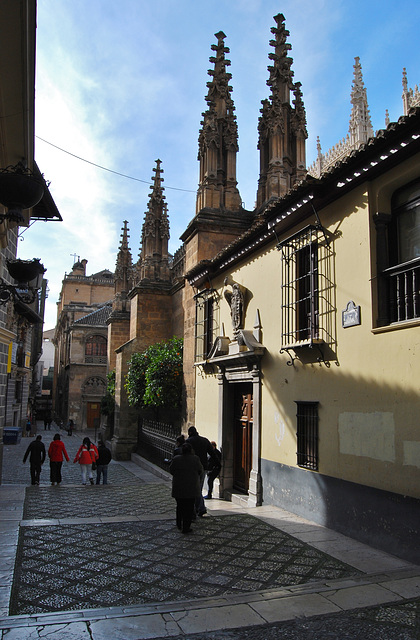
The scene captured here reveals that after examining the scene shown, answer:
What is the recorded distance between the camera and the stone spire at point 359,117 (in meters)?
35.7

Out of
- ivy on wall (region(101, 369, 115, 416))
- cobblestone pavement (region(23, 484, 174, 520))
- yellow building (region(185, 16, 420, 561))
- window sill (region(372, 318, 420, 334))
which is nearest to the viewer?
window sill (region(372, 318, 420, 334))

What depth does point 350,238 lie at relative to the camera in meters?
6.77

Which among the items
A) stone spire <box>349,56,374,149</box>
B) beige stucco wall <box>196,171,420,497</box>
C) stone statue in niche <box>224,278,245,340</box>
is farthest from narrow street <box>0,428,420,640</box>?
stone spire <box>349,56,374,149</box>

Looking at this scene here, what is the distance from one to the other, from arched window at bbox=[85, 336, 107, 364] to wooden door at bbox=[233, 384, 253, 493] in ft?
107

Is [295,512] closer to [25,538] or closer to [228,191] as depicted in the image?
[25,538]

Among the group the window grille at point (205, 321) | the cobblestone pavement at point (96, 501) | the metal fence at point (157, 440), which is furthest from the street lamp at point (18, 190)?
the metal fence at point (157, 440)

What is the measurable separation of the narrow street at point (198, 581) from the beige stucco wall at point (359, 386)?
945mm

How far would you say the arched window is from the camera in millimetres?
42062

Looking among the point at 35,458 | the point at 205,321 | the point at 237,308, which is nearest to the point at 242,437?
the point at 237,308

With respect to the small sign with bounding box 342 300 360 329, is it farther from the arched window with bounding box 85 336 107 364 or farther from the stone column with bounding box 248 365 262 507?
the arched window with bounding box 85 336 107 364

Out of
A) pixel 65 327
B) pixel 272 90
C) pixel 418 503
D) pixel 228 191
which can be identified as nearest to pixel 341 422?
pixel 418 503

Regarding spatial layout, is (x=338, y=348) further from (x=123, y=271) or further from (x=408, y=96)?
(x=408, y=96)

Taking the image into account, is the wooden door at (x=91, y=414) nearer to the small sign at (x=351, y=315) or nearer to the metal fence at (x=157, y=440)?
the metal fence at (x=157, y=440)

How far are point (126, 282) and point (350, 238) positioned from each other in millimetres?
22145
